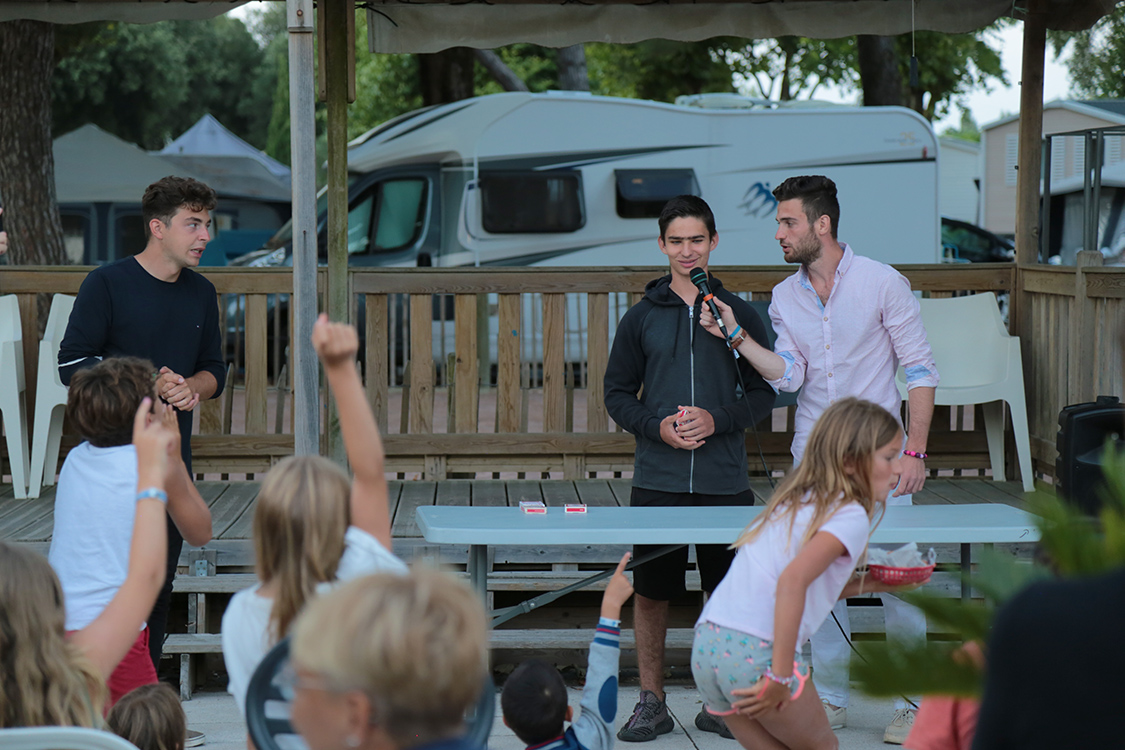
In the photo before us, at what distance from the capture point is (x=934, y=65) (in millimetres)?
20531

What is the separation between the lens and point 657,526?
3.51 m

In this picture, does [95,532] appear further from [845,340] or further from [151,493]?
[845,340]

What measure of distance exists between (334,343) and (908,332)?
2372 mm

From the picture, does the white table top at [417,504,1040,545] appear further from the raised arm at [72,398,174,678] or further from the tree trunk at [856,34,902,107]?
the tree trunk at [856,34,902,107]

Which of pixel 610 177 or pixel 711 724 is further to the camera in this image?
pixel 610 177

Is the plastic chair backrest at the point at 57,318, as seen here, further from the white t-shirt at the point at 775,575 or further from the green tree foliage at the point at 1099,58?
the green tree foliage at the point at 1099,58

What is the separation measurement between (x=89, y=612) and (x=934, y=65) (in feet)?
66.2

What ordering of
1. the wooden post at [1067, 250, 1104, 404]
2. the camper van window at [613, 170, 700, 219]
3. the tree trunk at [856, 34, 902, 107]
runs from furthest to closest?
the tree trunk at [856, 34, 902, 107] < the camper van window at [613, 170, 700, 219] < the wooden post at [1067, 250, 1104, 404]

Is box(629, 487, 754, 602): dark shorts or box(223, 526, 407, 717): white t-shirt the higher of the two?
box(223, 526, 407, 717): white t-shirt

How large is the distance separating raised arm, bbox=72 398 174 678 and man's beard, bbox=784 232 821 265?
232 cm

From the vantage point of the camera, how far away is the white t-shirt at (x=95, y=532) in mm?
2869

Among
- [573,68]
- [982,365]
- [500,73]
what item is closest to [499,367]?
[982,365]

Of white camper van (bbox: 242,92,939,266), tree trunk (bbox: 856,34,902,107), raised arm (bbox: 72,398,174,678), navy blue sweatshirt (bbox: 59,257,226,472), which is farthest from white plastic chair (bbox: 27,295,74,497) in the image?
tree trunk (bbox: 856,34,902,107)

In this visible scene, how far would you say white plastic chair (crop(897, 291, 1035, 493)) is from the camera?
6.18 meters
